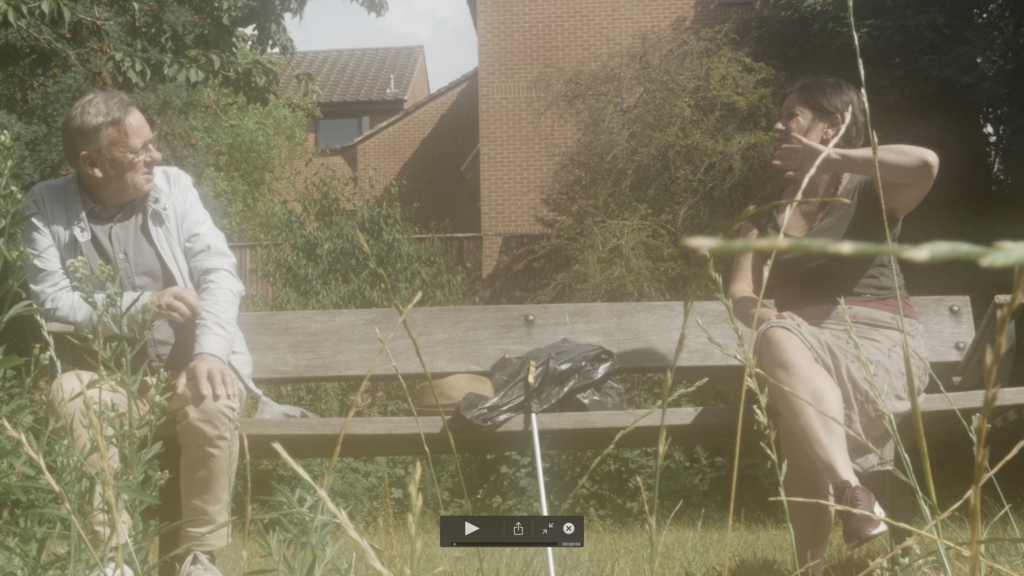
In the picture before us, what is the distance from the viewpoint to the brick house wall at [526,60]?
16312 millimetres

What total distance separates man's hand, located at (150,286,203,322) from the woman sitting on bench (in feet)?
4.65

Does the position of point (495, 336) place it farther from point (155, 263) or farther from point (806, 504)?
point (806, 504)

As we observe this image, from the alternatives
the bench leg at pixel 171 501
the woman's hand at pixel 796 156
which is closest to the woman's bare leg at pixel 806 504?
the woman's hand at pixel 796 156

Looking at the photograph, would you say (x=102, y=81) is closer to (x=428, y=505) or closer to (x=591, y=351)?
(x=428, y=505)

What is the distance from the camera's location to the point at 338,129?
31.1m

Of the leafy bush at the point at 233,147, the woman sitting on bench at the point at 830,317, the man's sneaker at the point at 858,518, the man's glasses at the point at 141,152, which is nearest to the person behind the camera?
the man's sneaker at the point at 858,518

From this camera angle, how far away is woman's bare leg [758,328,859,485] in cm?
222

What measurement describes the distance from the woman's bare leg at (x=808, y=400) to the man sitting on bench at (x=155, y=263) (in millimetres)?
1431

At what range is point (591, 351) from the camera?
11.4ft

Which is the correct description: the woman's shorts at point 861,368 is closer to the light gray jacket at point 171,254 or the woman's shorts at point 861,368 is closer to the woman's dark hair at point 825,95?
the woman's dark hair at point 825,95

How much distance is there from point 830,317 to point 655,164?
8.27 metres

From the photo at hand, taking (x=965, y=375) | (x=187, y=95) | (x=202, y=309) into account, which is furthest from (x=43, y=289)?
(x=187, y=95)

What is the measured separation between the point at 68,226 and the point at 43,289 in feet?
0.63

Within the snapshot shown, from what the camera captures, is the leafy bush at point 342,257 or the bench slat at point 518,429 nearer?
the bench slat at point 518,429
